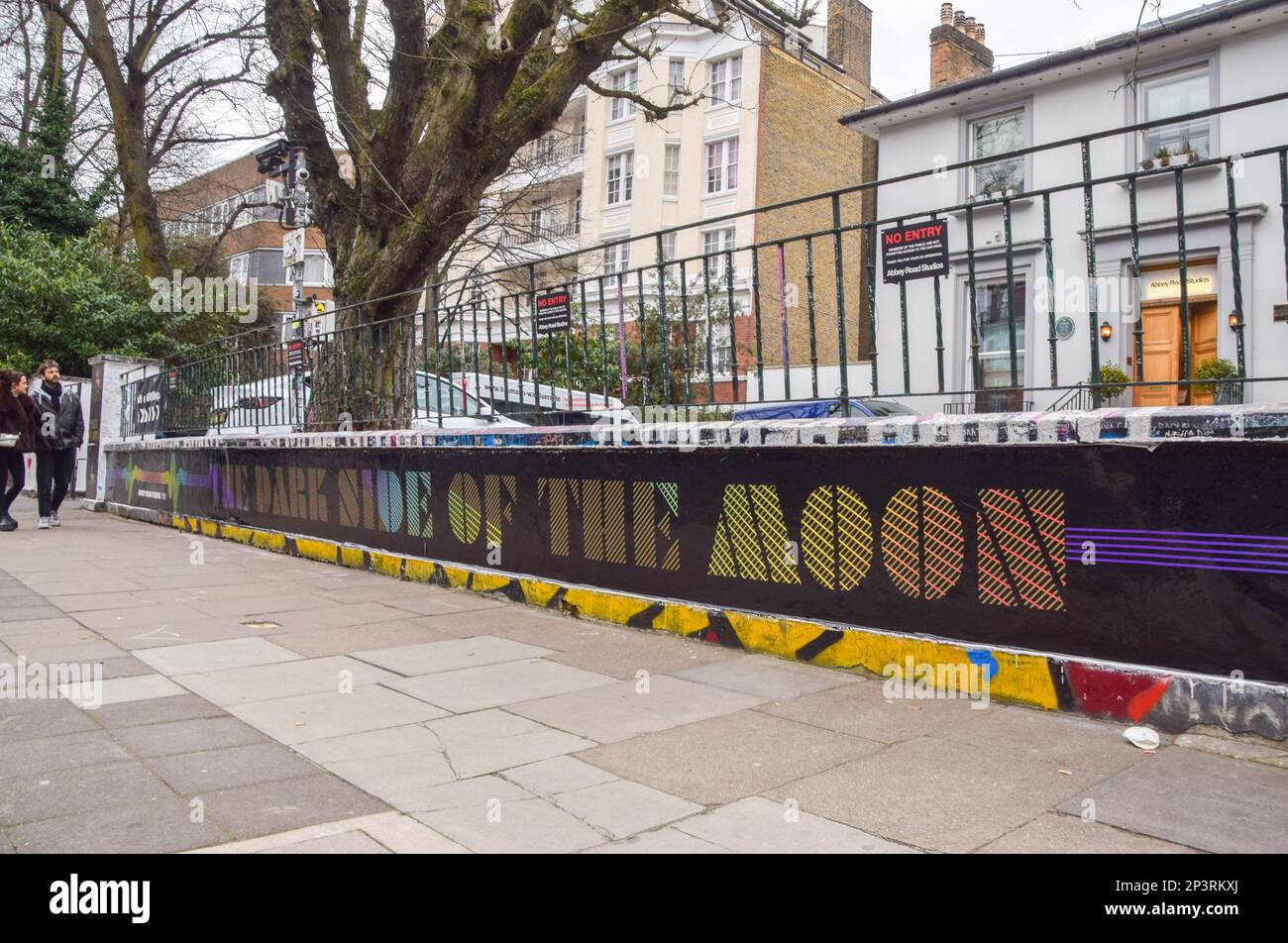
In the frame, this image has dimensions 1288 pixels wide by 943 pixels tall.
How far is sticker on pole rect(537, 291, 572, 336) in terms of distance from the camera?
6.91 meters

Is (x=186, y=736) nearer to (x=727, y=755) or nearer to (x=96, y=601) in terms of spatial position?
(x=727, y=755)

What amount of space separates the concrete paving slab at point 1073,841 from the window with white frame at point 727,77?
1270 inches

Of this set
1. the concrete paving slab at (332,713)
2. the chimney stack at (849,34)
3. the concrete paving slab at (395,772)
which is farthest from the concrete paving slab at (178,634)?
the chimney stack at (849,34)

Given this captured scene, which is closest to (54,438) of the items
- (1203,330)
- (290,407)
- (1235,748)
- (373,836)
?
(290,407)

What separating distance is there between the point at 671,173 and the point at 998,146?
15777mm

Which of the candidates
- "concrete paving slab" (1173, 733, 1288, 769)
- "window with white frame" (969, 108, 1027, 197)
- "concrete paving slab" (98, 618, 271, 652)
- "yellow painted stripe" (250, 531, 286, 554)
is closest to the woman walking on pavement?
"yellow painted stripe" (250, 531, 286, 554)

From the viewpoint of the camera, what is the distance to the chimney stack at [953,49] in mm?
Answer: 25766

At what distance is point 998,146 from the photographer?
20.5 m

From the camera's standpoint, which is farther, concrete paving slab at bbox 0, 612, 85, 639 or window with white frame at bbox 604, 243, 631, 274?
window with white frame at bbox 604, 243, 631, 274

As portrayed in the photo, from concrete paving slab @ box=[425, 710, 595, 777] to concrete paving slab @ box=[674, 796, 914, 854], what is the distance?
92 cm

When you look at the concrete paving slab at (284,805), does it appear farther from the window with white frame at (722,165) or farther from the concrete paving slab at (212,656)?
the window with white frame at (722,165)

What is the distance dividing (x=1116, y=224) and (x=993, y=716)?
1548 cm

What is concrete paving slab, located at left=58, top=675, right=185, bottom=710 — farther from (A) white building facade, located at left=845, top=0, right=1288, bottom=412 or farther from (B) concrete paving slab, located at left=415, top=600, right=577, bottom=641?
(A) white building facade, located at left=845, top=0, right=1288, bottom=412

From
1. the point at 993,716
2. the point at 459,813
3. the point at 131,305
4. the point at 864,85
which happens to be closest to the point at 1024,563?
the point at 993,716
